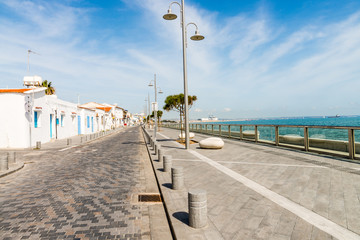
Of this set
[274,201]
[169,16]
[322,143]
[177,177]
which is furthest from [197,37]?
[274,201]

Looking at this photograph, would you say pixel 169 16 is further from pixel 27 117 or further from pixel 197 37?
pixel 27 117

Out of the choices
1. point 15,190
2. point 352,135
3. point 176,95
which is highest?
point 176,95

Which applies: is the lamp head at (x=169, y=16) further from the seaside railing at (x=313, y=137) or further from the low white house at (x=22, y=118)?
the low white house at (x=22, y=118)

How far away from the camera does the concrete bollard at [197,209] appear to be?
345cm

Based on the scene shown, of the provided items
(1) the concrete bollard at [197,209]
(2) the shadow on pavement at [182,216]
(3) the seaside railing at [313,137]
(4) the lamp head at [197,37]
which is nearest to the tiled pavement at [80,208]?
(2) the shadow on pavement at [182,216]

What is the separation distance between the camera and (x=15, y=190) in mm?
6238

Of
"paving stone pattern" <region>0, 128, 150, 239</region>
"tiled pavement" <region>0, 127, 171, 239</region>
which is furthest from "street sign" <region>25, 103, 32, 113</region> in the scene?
"tiled pavement" <region>0, 127, 171, 239</region>

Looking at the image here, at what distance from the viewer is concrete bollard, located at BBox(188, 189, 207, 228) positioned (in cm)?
345

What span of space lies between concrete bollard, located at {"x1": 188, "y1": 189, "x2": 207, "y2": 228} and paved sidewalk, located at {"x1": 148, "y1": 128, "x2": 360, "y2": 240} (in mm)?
92

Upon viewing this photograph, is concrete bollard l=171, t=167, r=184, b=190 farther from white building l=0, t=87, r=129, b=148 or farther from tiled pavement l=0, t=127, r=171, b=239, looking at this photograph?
Result: white building l=0, t=87, r=129, b=148

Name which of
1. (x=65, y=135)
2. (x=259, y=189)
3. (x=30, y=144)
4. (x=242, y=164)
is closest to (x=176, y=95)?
(x=65, y=135)

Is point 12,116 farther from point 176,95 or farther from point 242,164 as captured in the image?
point 176,95

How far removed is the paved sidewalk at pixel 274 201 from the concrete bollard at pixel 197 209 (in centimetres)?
9

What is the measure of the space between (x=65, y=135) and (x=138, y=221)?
28247mm
